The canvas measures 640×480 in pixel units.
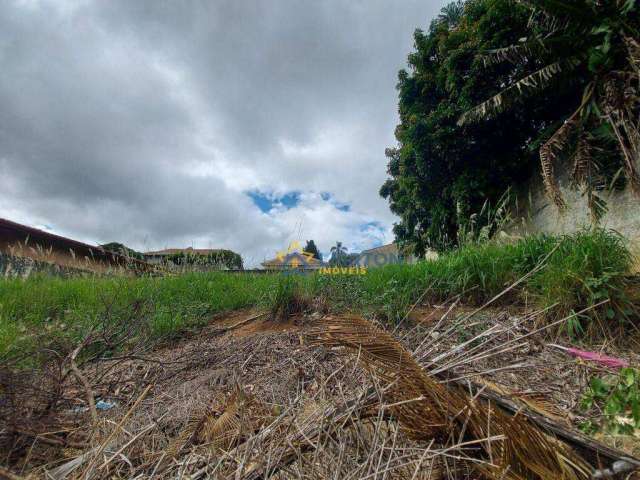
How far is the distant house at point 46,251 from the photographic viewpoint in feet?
19.9

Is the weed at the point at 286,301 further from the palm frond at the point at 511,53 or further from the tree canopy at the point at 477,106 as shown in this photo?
the palm frond at the point at 511,53

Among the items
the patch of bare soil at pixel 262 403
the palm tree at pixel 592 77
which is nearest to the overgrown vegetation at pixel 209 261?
the patch of bare soil at pixel 262 403

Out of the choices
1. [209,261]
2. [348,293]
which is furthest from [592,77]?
[209,261]

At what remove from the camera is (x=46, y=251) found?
740 centimetres

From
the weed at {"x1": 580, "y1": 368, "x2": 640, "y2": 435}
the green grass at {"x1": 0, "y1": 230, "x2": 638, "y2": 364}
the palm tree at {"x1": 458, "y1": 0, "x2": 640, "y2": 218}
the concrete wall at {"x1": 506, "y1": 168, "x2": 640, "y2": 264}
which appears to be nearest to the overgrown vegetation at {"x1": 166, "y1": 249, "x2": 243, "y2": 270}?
the green grass at {"x1": 0, "y1": 230, "x2": 638, "y2": 364}

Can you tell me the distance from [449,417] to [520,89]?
6.84 m

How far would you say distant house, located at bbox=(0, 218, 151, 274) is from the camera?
6055mm

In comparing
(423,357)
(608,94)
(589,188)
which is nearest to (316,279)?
(423,357)

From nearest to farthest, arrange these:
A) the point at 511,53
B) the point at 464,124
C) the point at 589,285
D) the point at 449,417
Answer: the point at 449,417, the point at 589,285, the point at 511,53, the point at 464,124

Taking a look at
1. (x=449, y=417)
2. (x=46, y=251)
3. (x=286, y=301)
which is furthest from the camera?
(x=46, y=251)

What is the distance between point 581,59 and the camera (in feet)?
17.8

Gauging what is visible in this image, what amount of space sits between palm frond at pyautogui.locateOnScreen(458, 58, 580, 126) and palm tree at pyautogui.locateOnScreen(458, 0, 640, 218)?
2 cm

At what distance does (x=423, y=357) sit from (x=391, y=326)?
2.48 metres

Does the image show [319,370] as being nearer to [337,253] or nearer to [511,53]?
[337,253]
